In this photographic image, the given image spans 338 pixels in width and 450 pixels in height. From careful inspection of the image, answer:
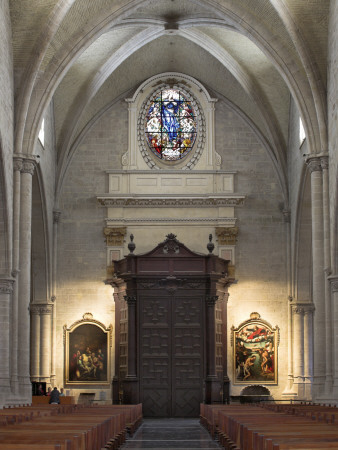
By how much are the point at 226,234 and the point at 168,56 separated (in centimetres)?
606

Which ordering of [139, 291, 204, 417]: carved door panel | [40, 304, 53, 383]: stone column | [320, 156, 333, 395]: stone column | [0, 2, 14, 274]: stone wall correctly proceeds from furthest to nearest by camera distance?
[40, 304, 53, 383]: stone column
[139, 291, 204, 417]: carved door panel
[320, 156, 333, 395]: stone column
[0, 2, 14, 274]: stone wall

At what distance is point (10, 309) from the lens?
2152 cm

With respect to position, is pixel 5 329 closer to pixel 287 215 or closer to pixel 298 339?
pixel 298 339

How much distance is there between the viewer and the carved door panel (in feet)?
85.8

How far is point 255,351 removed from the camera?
1123 inches

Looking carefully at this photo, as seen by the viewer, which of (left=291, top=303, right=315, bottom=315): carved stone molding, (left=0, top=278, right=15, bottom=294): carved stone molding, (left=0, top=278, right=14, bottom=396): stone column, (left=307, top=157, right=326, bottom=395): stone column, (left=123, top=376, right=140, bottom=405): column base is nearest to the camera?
(left=0, top=278, right=14, bottom=396): stone column

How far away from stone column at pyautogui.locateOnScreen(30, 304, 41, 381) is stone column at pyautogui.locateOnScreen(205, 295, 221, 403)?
552 cm

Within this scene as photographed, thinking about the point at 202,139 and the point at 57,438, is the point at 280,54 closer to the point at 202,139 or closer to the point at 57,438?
the point at 202,139

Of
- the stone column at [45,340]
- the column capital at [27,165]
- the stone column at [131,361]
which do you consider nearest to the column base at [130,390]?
the stone column at [131,361]

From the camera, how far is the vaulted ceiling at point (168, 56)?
71.8ft

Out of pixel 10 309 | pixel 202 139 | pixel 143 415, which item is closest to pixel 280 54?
pixel 202 139

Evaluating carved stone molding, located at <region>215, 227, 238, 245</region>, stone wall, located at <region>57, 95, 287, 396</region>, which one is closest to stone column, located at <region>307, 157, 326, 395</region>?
stone wall, located at <region>57, 95, 287, 396</region>

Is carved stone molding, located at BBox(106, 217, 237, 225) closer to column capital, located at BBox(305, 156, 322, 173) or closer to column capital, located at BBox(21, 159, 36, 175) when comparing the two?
column capital, located at BBox(21, 159, 36, 175)

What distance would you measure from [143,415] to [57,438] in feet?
58.9
